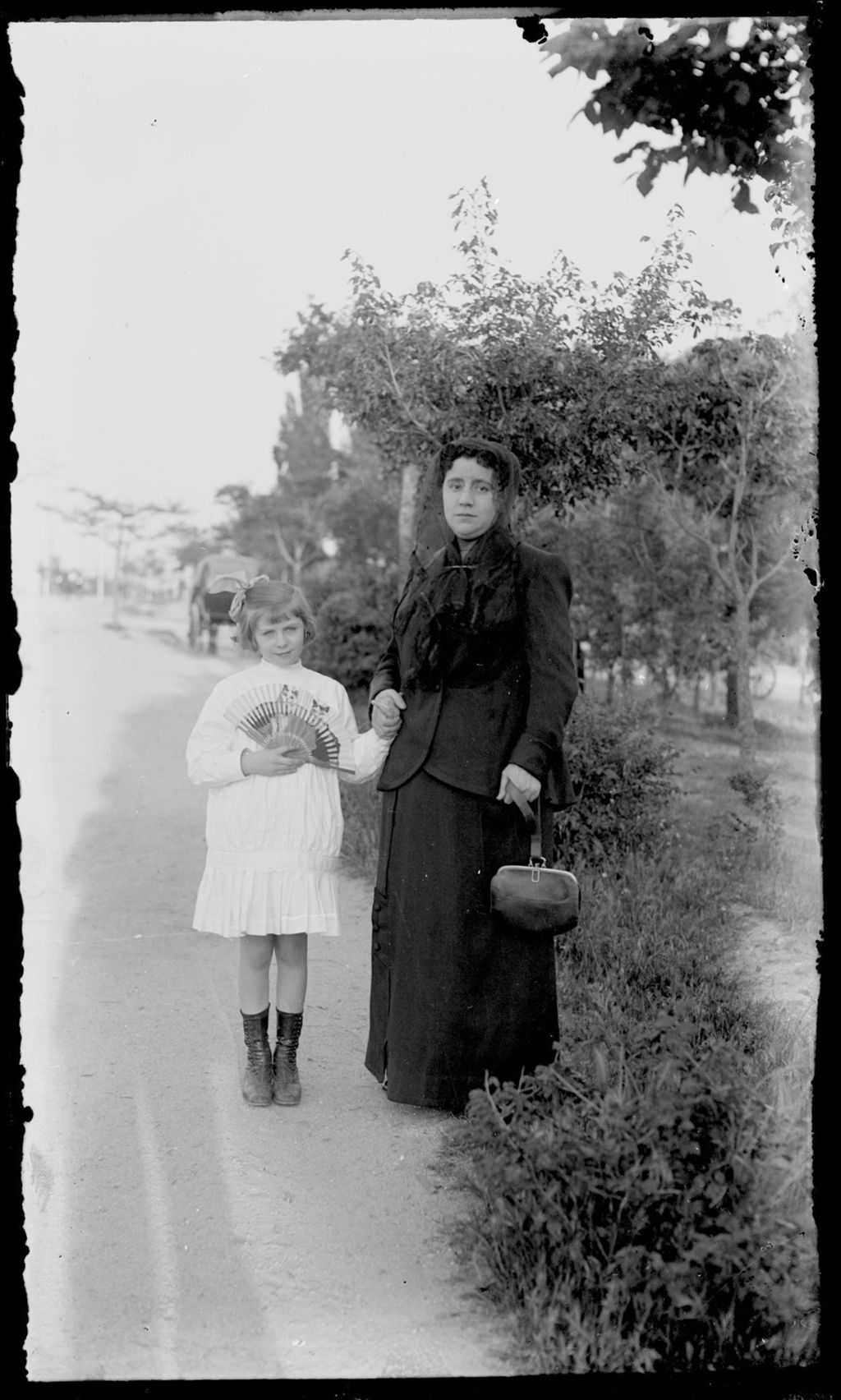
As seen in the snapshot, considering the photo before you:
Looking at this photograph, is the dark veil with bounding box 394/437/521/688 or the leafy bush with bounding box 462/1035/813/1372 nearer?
the leafy bush with bounding box 462/1035/813/1372

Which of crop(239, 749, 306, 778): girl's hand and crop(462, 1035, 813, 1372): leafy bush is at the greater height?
crop(239, 749, 306, 778): girl's hand

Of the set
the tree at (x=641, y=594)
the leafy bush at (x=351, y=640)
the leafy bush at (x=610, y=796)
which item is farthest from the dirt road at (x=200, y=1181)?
the tree at (x=641, y=594)

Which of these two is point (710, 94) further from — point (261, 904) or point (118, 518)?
point (118, 518)

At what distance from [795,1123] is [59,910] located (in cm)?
479

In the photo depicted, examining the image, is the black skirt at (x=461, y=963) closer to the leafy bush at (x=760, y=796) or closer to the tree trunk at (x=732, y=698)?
the leafy bush at (x=760, y=796)

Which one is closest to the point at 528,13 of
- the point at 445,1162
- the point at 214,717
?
the point at 214,717

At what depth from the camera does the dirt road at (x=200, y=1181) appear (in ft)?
9.32

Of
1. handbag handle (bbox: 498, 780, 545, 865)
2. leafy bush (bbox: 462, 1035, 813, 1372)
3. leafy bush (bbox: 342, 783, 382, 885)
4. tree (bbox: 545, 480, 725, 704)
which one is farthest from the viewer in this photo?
tree (bbox: 545, 480, 725, 704)

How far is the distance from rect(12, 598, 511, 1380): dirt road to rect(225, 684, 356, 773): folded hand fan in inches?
28.0

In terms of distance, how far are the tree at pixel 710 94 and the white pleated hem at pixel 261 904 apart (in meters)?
2.50

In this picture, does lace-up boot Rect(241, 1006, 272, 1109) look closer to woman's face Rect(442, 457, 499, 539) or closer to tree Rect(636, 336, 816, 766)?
woman's face Rect(442, 457, 499, 539)

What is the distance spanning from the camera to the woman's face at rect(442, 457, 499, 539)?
3.85 m

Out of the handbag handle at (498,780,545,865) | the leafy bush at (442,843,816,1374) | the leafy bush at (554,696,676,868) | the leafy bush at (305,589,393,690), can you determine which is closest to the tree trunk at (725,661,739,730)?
the leafy bush at (305,589,393,690)

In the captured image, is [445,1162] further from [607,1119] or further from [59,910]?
[59,910]
